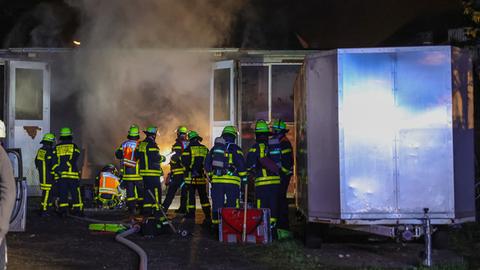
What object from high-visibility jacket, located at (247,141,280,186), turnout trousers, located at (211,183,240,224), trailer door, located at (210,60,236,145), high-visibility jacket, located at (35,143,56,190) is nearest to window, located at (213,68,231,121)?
trailer door, located at (210,60,236,145)

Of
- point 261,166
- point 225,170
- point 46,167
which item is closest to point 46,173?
point 46,167

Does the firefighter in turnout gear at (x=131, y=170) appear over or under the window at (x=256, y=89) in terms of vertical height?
under

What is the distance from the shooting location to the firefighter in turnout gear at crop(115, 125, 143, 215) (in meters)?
12.2

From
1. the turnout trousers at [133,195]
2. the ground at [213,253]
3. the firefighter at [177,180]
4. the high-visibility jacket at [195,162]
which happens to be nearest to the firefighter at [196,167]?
the high-visibility jacket at [195,162]

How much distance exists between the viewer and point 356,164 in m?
7.38

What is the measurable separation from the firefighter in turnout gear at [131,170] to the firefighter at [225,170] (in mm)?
2856

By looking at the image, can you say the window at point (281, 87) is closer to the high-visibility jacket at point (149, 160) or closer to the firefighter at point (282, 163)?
the high-visibility jacket at point (149, 160)

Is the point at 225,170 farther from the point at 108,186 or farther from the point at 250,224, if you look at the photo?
the point at 108,186

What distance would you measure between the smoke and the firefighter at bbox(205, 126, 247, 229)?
5.29 metres

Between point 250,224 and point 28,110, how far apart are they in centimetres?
827

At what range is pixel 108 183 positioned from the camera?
13.0 m

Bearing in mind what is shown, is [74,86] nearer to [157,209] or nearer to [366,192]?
[157,209]

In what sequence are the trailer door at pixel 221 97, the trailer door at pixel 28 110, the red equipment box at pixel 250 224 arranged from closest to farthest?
the red equipment box at pixel 250 224 → the trailer door at pixel 221 97 → the trailer door at pixel 28 110

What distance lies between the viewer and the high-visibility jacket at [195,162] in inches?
452
